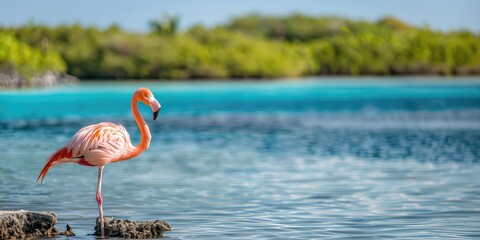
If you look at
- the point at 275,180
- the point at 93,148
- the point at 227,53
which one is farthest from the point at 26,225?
the point at 227,53

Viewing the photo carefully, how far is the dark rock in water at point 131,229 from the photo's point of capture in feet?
34.3

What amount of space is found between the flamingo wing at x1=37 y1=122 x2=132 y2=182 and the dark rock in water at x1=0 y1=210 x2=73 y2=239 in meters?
0.37

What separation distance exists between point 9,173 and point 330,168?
4.86 m

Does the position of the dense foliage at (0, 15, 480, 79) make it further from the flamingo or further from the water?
the flamingo

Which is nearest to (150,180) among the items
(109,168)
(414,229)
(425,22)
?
(109,168)

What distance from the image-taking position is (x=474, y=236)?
10617 mm

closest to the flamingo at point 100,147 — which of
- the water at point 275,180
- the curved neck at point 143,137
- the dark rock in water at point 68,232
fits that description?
the curved neck at point 143,137

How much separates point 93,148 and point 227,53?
100 metres

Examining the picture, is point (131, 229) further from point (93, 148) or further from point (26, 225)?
point (26, 225)

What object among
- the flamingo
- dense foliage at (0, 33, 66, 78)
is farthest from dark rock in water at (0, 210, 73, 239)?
dense foliage at (0, 33, 66, 78)

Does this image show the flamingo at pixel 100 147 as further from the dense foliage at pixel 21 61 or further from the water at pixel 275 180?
the dense foliage at pixel 21 61

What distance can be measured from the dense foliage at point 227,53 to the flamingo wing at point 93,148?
94.9 metres

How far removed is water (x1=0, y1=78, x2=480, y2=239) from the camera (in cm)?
1157

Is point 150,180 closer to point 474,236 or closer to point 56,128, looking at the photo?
point 474,236
